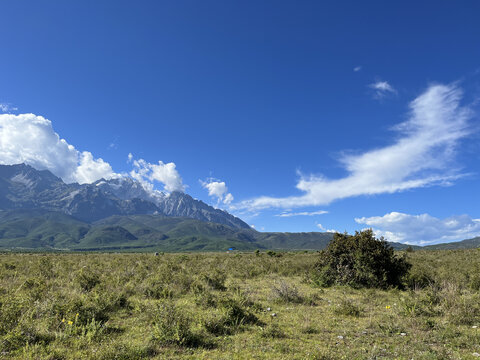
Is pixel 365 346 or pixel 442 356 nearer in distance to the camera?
pixel 442 356

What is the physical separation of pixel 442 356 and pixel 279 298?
28.6 feet

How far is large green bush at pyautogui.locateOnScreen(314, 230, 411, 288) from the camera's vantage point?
792 inches

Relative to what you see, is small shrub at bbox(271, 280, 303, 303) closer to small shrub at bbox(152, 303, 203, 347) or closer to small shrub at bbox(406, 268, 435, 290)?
small shrub at bbox(152, 303, 203, 347)

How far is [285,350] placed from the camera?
8.69 meters

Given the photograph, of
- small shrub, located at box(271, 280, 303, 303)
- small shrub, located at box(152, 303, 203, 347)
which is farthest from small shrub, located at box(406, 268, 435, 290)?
small shrub, located at box(152, 303, 203, 347)

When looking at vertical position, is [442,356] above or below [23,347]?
above

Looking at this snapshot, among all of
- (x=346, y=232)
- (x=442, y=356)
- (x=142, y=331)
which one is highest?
(x=346, y=232)

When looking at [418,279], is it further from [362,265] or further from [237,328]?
[237,328]

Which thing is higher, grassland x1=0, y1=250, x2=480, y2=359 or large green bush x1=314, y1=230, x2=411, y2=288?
large green bush x1=314, y1=230, x2=411, y2=288

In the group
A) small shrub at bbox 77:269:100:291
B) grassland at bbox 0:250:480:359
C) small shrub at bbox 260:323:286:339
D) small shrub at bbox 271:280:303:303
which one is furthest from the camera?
small shrub at bbox 77:269:100:291

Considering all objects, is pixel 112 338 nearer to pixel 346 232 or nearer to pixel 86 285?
pixel 86 285

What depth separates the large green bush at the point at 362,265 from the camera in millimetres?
20125

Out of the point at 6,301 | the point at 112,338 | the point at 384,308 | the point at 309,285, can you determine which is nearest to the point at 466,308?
the point at 384,308

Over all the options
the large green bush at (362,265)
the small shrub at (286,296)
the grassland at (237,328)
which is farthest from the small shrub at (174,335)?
the large green bush at (362,265)
